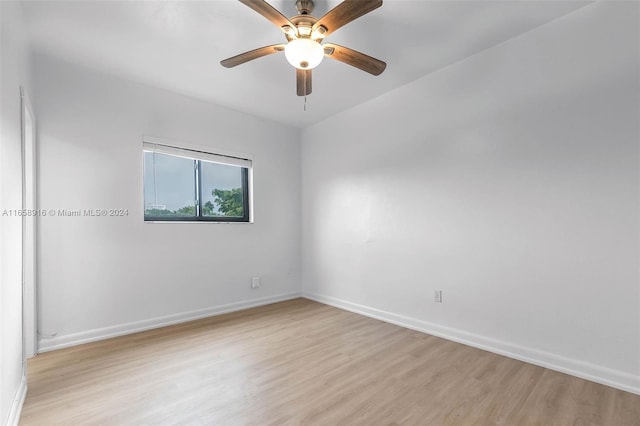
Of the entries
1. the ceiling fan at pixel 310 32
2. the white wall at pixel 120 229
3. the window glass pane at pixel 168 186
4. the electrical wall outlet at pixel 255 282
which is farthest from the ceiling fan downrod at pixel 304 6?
the electrical wall outlet at pixel 255 282

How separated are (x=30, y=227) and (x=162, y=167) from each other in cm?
120

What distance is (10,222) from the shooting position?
5.19ft

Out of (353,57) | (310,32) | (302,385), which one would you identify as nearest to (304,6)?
(310,32)

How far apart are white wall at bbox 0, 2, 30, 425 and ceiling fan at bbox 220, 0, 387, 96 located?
1147mm

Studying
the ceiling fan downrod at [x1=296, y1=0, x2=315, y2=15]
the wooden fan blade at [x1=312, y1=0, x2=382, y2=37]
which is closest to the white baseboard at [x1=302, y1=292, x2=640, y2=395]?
the wooden fan blade at [x1=312, y1=0, x2=382, y2=37]

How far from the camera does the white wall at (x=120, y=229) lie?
2578 millimetres

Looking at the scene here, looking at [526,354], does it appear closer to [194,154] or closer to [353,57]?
[353,57]

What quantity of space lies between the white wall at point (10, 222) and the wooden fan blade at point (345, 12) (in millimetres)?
1625

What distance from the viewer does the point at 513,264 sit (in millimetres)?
2393

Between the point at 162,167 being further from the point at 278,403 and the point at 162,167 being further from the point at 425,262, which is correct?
the point at 425,262

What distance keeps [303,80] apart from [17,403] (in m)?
2.60

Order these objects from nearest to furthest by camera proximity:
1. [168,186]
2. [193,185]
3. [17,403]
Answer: [17,403] → [168,186] → [193,185]

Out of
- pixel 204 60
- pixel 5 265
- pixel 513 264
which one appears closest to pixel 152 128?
pixel 204 60

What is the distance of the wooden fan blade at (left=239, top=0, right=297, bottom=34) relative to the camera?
1.59m
